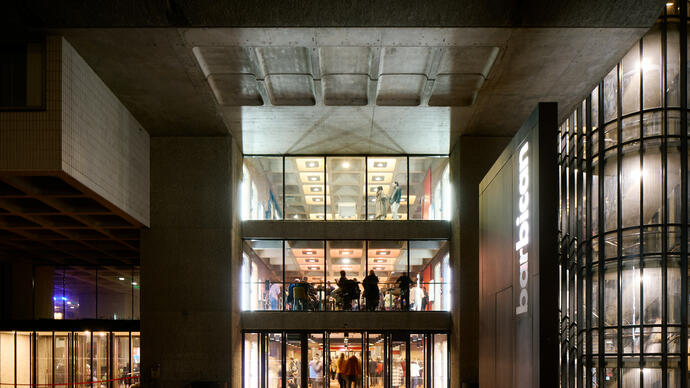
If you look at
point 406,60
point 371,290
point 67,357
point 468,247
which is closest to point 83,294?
point 67,357

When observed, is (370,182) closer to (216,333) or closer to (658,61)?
(216,333)

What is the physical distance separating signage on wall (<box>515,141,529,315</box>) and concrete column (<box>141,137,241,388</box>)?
38.7ft

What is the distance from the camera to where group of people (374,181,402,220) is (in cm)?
2095

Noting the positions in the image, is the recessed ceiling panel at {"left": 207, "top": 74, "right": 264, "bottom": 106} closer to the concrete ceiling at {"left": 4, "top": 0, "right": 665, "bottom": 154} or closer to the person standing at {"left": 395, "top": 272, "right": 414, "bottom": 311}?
the concrete ceiling at {"left": 4, "top": 0, "right": 665, "bottom": 154}

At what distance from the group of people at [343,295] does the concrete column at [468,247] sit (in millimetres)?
1887

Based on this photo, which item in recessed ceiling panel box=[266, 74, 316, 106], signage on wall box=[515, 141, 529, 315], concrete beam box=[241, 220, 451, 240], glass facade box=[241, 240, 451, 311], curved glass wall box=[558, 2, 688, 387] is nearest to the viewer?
signage on wall box=[515, 141, 529, 315]

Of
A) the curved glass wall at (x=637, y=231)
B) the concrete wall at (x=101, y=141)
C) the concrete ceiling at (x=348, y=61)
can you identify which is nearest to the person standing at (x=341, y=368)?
the curved glass wall at (x=637, y=231)

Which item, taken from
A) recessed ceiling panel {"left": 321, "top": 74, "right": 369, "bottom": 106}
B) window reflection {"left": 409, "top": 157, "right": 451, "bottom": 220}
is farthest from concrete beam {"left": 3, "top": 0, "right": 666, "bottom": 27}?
window reflection {"left": 409, "top": 157, "right": 451, "bottom": 220}

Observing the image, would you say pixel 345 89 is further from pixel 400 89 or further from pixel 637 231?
pixel 637 231

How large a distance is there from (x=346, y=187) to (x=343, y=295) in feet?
11.8

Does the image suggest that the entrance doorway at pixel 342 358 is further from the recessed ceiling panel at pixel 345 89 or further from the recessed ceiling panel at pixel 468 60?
the recessed ceiling panel at pixel 468 60

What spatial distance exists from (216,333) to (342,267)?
15.7 feet

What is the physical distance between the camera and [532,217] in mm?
7289

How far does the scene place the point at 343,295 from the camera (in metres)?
20.0
